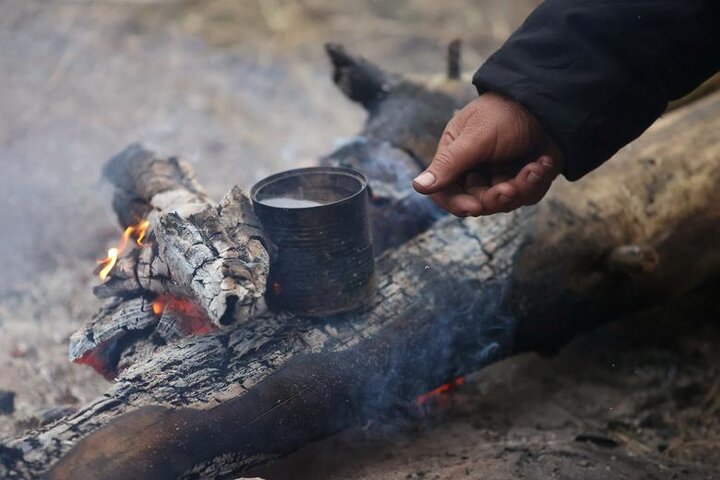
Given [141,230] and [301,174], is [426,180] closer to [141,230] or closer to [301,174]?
[301,174]

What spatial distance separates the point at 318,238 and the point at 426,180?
458mm

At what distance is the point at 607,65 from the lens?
6.93ft

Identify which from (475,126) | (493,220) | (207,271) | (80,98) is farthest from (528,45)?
(80,98)

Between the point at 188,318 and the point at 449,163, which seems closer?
the point at 449,163

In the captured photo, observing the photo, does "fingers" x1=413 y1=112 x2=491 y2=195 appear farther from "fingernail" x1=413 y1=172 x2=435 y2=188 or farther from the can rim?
the can rim

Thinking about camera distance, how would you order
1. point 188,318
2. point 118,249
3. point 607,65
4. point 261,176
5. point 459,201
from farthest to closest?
point 261,176 → point 118,249 → point 188,318 → point 459,201 → point 607,65

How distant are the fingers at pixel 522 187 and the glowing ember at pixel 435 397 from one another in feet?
3.41

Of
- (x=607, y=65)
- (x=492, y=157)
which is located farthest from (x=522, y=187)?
(x=607, y=65)

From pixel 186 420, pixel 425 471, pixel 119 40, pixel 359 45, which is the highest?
pixel 119 40

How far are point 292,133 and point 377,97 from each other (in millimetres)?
2416

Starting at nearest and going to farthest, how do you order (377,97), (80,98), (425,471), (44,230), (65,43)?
(425,471), (377,97), (44,230), (80,98), (65,43)

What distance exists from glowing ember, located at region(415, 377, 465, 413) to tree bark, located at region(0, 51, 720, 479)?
0.20 m

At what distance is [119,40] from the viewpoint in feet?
24.4

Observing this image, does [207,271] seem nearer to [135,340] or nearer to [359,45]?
[135,340]
